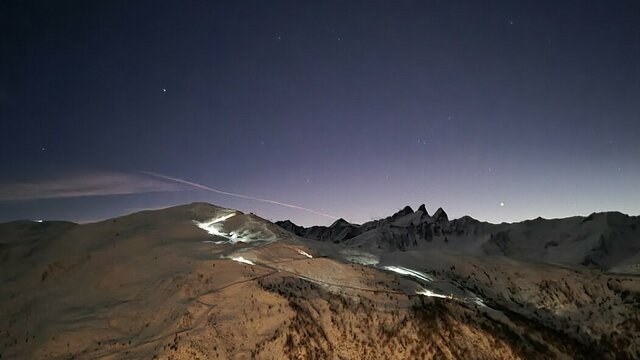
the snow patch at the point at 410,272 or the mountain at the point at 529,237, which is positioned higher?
the mountain at the point at 529,237

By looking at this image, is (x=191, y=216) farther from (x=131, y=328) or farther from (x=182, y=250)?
(x=131, y=328)

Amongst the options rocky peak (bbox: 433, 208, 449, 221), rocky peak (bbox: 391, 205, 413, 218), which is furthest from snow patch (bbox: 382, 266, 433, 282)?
rocky peak (bbox: 391, 205, 413, 218)

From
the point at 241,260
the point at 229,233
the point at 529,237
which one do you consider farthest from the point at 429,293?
the point at 529,237

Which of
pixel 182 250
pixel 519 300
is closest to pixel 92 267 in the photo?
pixel 182 250

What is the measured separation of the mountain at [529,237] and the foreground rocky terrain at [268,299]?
1271 inches

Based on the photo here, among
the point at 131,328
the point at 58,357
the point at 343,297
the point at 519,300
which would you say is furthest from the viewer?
the point at 519,300

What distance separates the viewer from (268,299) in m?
16.9

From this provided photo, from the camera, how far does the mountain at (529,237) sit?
63688 millimetres

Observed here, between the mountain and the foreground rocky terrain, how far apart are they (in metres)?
32.3

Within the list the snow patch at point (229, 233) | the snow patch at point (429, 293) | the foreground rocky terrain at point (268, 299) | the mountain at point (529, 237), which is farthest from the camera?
the mountain at point (529, 237)

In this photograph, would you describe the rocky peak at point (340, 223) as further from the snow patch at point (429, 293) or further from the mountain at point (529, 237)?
the snow patch at point (429, 293)

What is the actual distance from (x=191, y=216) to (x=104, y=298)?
944 centimetres

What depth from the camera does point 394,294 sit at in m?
18.5

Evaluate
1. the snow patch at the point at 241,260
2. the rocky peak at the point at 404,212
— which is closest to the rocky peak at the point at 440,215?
the rocky peak at the point at 404,212
